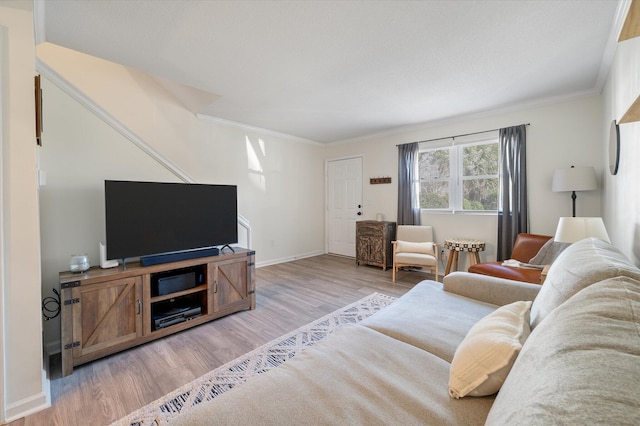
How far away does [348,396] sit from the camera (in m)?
0.93

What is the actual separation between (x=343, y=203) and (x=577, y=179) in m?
3.63

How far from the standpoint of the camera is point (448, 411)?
87cm

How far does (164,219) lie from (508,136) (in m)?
4.32

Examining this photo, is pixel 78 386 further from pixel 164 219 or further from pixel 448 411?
pixel 448 411

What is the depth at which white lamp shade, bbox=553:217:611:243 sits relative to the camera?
1969mm

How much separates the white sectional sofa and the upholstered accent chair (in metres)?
2.23

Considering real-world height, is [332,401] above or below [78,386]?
above

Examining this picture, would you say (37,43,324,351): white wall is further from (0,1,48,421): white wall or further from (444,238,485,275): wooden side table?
(444,238,485,275): wooden side table

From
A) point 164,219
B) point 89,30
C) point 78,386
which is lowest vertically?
point 78,386

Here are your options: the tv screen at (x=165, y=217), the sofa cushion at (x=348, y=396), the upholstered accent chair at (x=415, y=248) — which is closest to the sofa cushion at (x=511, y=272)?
the upholstered accent chair at (x=415, y=248)

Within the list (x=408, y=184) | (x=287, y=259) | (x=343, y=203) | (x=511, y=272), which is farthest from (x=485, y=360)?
(x=343, y=203)

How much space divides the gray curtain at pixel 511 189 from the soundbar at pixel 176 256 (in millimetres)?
3681

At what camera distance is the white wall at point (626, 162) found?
5.50 feet

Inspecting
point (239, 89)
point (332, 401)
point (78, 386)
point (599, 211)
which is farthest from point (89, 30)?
point (599, 211)
